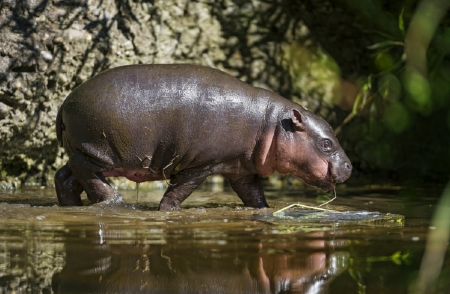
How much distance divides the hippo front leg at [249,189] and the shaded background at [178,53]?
1033mm

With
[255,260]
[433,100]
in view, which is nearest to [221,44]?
[255,260]

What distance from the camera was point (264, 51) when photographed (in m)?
9.22

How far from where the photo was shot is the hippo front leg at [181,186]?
5.95 meters

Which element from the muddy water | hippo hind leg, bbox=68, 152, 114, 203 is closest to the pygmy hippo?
hippo hind leg, bbox=68, 152, 114, 203

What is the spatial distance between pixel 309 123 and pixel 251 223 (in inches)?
62.8

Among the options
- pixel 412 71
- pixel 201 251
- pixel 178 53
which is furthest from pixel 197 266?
pixel 178 53

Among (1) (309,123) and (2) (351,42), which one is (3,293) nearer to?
(1) (309,123)

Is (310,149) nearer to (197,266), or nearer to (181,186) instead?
(181,186)

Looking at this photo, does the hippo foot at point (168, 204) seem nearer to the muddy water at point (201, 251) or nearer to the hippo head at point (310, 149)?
the muddy water at point (201, 251)

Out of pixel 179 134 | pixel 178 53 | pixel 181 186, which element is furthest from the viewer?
pixel 178 53

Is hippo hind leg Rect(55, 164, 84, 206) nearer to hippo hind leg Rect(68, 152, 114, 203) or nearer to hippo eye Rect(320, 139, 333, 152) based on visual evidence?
hippo hind leg Rect(68, 152, 114, 203)

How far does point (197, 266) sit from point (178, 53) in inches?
234

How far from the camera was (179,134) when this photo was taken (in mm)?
5836

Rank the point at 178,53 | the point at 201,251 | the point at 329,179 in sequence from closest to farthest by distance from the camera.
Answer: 1. the point at 201,251
2. the point at 329,179
3. the point at 178,53
